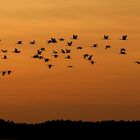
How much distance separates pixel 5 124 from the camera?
4946 inches

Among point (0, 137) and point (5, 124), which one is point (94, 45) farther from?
point (5, 124)

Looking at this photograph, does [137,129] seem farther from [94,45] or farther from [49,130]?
[94,45]

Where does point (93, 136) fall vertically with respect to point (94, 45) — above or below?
below

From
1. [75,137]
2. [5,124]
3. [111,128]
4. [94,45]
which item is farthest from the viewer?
[5,124]

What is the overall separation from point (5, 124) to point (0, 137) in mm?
11418

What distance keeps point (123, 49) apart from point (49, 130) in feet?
90.1

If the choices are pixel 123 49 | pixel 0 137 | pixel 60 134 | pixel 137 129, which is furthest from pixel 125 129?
pixel 123 49

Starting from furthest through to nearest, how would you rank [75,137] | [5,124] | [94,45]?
[5,124] < [75,137] < [94,45]

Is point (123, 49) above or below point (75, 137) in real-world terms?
above

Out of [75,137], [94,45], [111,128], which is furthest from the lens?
[111,128]

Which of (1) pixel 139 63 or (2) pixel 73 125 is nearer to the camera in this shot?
(1) pixel 139 63

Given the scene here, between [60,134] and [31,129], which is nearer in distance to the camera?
[60,134]

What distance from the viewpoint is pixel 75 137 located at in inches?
4309

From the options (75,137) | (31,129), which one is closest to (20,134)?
(31,129)
